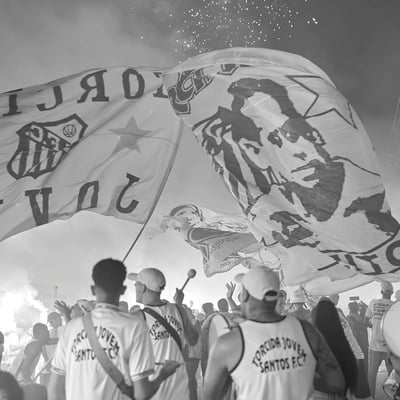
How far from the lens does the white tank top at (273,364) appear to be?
3.02 m

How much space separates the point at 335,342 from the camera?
4.20 metres

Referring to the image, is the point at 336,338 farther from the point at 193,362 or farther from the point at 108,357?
the point at 193,362

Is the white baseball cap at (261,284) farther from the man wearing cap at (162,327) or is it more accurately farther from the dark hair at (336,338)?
the man wearing cap at (162,327)

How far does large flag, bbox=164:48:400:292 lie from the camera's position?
5.71 metres

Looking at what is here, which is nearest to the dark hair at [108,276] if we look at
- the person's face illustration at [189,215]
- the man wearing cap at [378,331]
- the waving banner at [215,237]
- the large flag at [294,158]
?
the large flag at [294,158]

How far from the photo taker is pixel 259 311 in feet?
10.5

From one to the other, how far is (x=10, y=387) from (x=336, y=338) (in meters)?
2.57

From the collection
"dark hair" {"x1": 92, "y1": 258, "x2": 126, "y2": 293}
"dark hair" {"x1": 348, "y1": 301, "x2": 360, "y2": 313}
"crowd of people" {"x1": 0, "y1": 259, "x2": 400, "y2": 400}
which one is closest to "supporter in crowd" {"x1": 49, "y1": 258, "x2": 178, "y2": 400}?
"crowd of people" {"x1": 0, "y1": 259, "x2": 400, "y2": 400}

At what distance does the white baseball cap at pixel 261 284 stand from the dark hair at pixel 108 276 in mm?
878

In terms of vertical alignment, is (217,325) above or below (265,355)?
above

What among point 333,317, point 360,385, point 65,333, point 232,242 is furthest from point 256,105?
point 232,242

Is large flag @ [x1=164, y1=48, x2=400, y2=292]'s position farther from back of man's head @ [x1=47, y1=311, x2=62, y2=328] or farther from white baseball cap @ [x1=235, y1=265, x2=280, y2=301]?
back of man's head @ [x1=47, y1=311, x2=62, y2=328]

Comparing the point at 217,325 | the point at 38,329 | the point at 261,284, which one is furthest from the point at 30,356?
the point at 261,284

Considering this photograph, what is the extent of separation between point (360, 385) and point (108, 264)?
7.44ft
